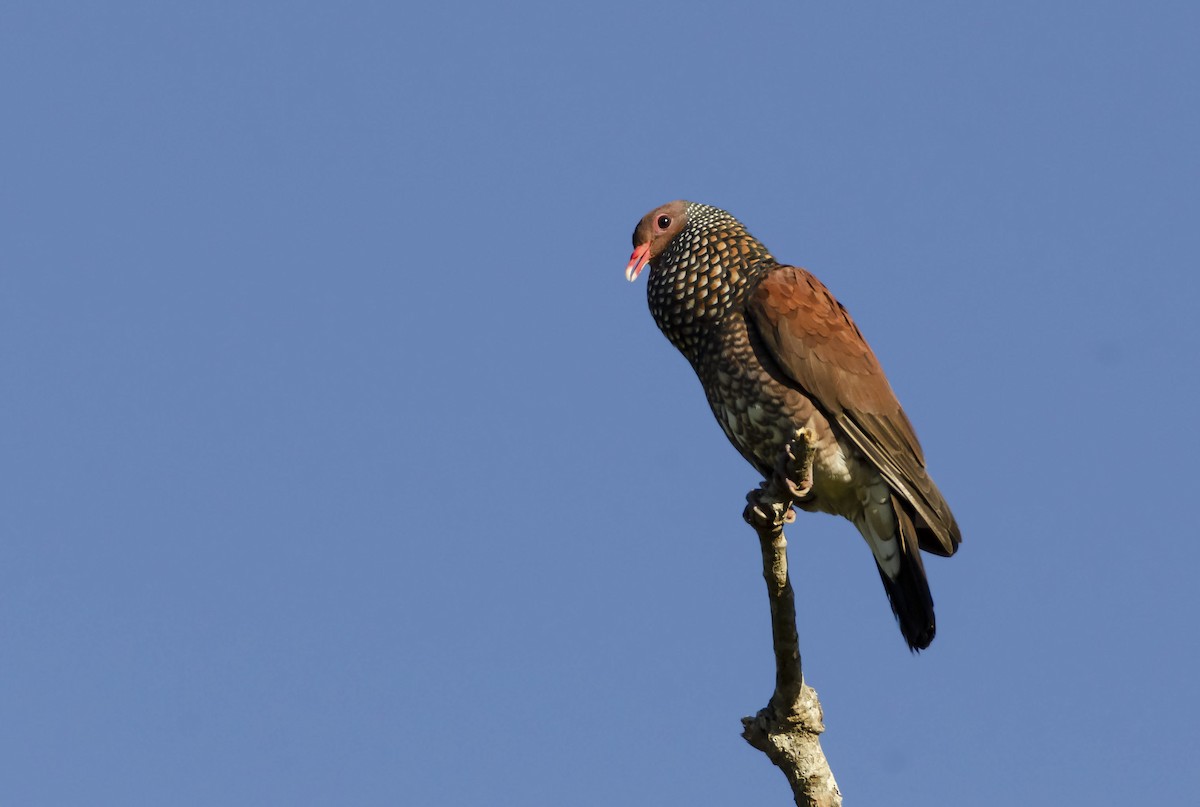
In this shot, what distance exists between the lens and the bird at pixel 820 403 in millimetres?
5969

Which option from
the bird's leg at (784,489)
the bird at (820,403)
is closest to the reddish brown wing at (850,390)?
the bird at (820,403)

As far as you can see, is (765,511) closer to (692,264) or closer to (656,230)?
(692,264)

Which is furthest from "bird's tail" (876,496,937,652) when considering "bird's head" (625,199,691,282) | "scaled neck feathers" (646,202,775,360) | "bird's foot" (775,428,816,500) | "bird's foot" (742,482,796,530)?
"bird's head" (625,199,691,282)

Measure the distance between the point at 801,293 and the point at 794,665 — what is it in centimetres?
182

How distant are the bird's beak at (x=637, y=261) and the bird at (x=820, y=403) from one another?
0.31 metres

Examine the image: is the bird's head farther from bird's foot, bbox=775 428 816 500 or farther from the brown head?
bird's foot, bbox=775 428 816 500

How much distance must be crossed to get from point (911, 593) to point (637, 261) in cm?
190

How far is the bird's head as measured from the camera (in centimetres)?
667

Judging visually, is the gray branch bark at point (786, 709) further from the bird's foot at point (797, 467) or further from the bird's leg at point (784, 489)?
the bird's foot at point (797, 467)

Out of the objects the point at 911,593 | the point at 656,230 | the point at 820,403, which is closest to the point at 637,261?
the point at 656,230

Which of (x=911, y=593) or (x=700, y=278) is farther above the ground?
(x=700, y=278)

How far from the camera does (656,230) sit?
672 cm

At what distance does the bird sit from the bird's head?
1.23ft

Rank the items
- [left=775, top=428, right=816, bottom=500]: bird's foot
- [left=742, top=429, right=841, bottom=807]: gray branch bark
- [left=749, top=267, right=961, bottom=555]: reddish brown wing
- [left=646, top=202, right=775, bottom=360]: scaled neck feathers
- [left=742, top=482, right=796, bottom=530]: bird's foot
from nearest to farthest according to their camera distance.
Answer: [left=742, top=429, right=841, bottom=807]: gray branch bark → [left=742, top=482, right=796, bottom=530]: bird's foot → [left=775, top=428, right=816, bottom=500]: bird's foot → [left=749, top=267, right=961, bottom=555]: reddish brown wing → [left=646, top=202, right=775, bottom=360]: scaled neck feathers
